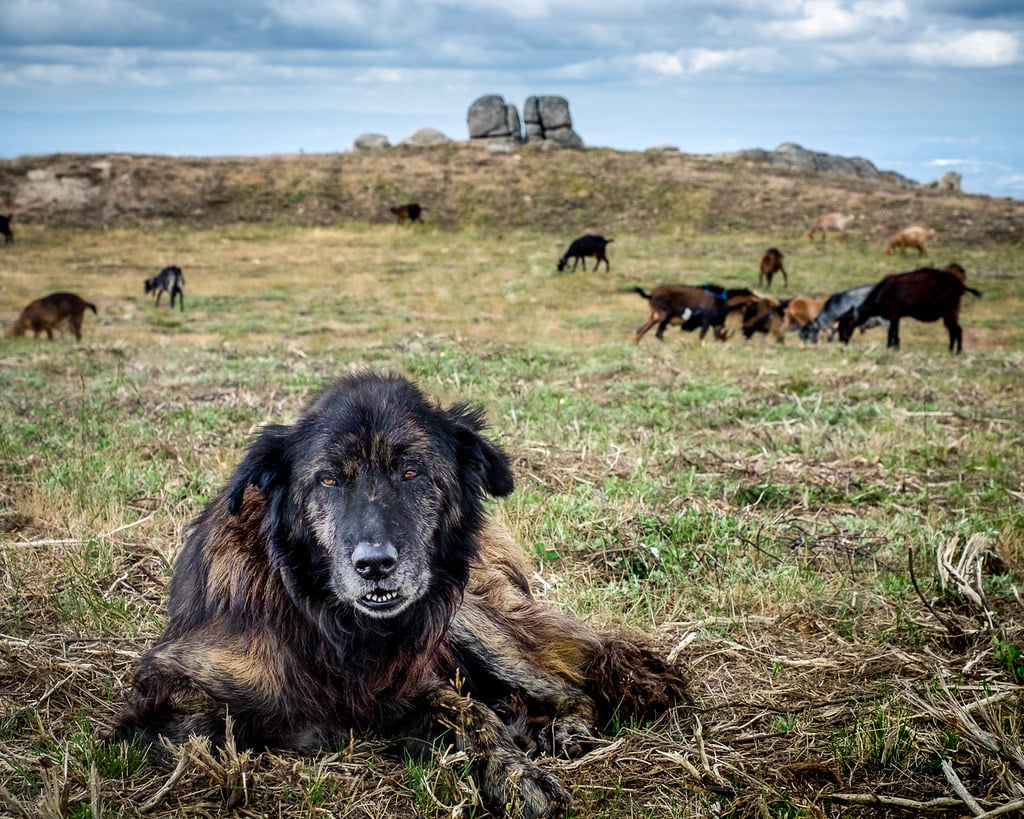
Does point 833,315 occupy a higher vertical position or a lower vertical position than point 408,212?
lower

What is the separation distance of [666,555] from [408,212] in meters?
37.8

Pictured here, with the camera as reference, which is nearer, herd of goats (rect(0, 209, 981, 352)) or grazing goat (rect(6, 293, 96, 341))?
herd of goats (rect(0, 209, 981, 352))

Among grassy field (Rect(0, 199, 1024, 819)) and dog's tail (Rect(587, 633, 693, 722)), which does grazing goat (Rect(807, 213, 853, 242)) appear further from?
dog's tail (Rect(587, 633, 693, 722))

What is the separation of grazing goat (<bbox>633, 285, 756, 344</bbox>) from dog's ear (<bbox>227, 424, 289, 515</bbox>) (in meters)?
16.4

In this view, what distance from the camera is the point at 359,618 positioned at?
3000 mm

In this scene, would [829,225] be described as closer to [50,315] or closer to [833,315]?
[833,315]

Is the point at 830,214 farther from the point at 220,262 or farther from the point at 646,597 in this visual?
the point at 646,597

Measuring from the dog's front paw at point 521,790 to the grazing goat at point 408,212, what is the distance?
39381 mm

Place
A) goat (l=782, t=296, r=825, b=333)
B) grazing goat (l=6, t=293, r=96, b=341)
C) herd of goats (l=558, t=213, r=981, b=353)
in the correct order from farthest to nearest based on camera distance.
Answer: goat (l=782, t=296, r=825, b=333) → grazing goat (l=6, t=293, r=96, b=341) → herd of goats (l=558, t=213, r=981, b=353)

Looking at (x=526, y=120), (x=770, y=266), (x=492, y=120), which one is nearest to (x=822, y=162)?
(x=526, y=120)

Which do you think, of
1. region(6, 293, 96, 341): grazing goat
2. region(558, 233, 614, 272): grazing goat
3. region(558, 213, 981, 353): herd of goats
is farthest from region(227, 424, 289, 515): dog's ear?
region(558, 233, 614, 272): grazing goat

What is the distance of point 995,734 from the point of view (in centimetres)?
286

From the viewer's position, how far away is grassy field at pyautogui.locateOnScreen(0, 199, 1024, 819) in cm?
277

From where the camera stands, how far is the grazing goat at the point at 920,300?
17.5 metres
